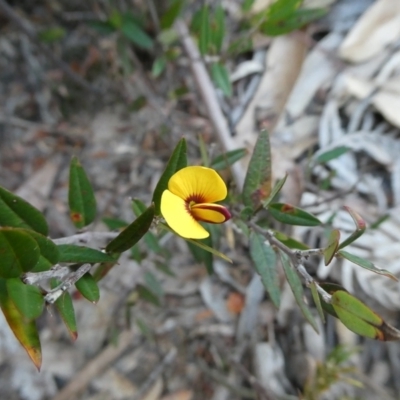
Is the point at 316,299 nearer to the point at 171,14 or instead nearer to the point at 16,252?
the point at 16,252

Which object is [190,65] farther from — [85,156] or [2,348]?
[2,348]

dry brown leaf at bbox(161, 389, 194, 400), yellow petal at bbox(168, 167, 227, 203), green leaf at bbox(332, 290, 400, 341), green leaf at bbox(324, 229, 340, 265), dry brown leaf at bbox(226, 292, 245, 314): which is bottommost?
dry brown leaf at bbox(161, 389, 194, 400)

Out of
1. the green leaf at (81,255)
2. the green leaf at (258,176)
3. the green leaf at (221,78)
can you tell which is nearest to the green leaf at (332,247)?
the green leaf at (258,176)

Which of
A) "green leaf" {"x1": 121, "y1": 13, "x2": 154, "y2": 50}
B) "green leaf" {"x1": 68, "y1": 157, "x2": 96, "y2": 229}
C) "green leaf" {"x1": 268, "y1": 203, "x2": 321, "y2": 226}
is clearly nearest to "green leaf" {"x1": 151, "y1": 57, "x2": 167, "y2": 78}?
"green leaf" {"x1": 121, "y1": 13, "x2": 154, "y2": 50}

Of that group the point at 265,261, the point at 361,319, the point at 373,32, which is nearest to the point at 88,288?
the point at 265,261

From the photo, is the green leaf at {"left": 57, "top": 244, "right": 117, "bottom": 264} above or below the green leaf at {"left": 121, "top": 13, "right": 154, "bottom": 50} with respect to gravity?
below

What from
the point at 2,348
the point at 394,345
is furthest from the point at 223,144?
the point at 2,348

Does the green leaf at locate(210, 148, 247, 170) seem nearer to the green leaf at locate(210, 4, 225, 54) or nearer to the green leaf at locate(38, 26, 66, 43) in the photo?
the green leaf at locate(210, 4, 225, 54)

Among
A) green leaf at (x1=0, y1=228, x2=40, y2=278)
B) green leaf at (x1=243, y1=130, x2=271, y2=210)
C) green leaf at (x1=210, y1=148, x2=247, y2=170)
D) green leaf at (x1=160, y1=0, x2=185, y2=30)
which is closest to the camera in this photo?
green leaf at (x1=0, y1=228, x2=40, y2=278)
